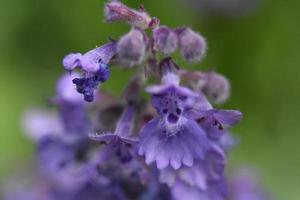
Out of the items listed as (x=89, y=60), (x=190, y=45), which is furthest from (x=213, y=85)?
(x=89, y=60)

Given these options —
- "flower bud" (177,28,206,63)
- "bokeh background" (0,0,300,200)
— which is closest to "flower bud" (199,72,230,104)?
"flower bud" (177,28,206,63)

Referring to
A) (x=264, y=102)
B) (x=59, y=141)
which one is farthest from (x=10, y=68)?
(x=59, y=141)

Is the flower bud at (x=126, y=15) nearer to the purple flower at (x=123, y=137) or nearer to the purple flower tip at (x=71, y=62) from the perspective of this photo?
the purple flower tip at (x=71, y=62)

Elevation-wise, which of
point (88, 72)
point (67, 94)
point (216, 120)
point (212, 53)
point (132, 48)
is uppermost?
point (212, 53)

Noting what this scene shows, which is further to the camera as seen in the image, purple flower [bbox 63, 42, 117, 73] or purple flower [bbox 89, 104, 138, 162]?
purple flower [bbox 89, 104, 138, 162]

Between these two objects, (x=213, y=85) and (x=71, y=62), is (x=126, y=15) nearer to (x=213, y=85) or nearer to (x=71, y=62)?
(x=71, y=62)

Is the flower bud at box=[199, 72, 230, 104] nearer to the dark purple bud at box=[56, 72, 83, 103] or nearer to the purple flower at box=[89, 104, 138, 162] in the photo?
the purple flower at box=[89, 104, 138, 162]
